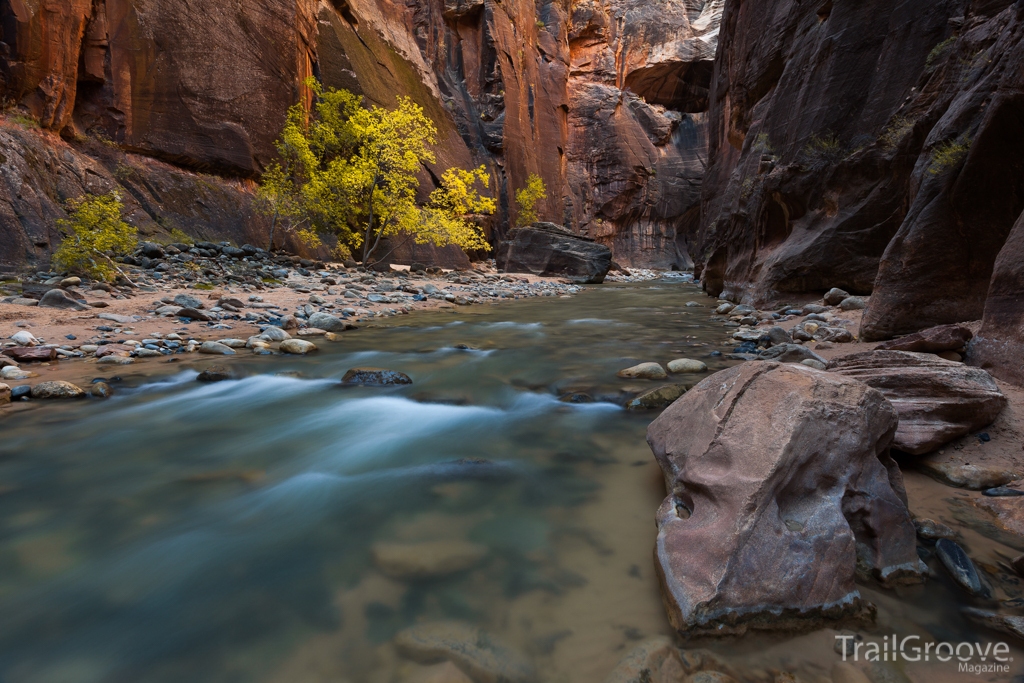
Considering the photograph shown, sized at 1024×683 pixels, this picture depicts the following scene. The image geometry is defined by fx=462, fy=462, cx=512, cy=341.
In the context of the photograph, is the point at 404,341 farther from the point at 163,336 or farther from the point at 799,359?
the point at 799,359

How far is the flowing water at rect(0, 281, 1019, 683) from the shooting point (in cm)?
154

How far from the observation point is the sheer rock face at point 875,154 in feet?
13.9

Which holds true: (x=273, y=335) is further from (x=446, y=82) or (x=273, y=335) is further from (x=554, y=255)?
(x=446, y=82)

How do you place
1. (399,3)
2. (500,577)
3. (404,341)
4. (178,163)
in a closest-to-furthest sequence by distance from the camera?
1. (500,577)
2. (404,341)
3. (178,163)
4. (399,3)

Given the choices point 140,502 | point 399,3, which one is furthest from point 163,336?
point 399,3

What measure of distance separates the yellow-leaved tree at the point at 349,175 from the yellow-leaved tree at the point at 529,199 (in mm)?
16978

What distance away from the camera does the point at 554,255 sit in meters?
23.8

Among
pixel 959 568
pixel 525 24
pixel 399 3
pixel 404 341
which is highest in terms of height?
pixel 525 24

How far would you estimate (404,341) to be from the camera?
6805 mm

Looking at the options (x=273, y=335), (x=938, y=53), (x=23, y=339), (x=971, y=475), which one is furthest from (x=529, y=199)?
(x=971, y=475)

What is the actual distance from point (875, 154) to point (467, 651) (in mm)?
9607

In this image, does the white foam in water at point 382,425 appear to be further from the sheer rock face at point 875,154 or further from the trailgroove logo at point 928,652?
the sheer rock face at point 875,154

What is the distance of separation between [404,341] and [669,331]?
4.27 meters

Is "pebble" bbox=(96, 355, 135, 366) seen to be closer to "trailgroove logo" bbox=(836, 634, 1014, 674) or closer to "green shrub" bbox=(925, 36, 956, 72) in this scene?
"trailgroove logo" bbox=(836, 634, 1014, 674)
